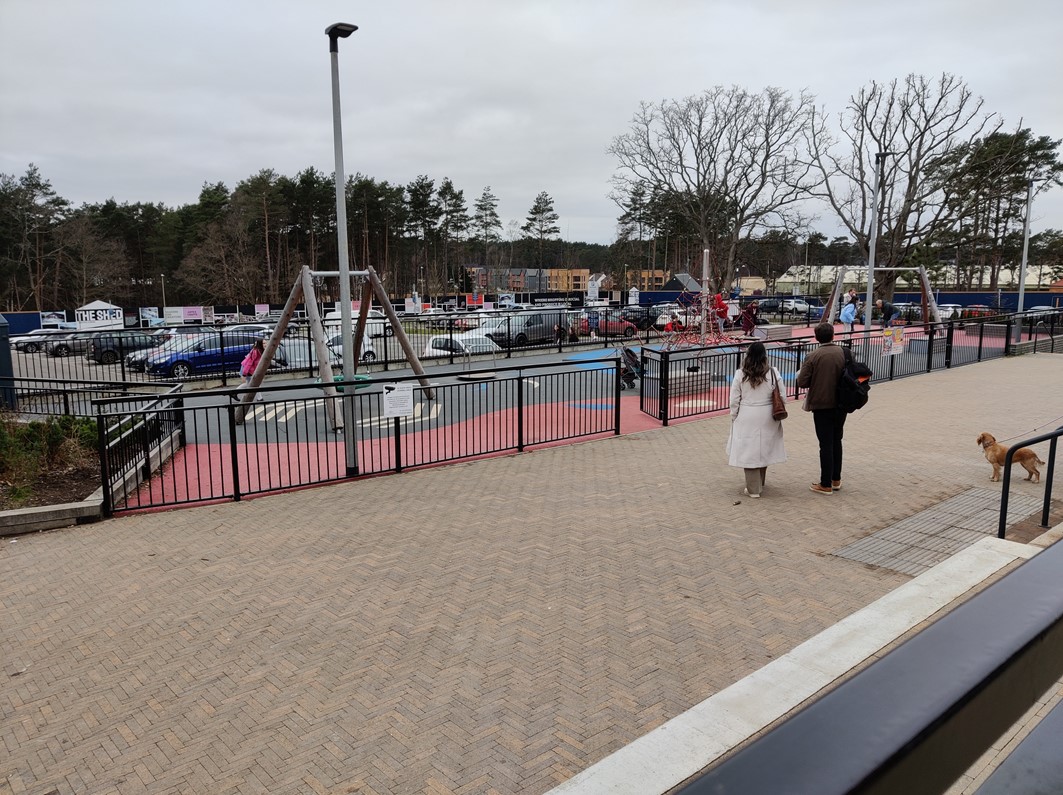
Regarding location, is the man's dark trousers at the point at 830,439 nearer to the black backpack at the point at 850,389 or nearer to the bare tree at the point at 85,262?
the black backpack at the point at 850,389

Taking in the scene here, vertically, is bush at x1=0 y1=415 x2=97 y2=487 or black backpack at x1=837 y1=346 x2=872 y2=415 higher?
black backpack at x1=837 y1=346 x2=872 y2=415

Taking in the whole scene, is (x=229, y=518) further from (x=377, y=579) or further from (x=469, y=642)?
(x=469, y=642)

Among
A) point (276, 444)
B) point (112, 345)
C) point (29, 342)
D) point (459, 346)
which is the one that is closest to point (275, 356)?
point (459, 346)

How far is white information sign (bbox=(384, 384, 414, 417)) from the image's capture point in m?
9.76

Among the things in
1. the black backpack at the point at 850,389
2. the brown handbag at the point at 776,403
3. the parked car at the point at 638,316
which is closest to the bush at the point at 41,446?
the brown handbag at the point at 776,403

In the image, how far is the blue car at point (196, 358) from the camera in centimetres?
2150

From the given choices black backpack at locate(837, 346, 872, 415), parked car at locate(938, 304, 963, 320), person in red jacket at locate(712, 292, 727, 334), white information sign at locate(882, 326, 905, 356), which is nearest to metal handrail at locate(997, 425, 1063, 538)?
black backpack at locate(837, 346, 872, 415)

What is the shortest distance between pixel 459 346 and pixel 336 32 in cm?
1509

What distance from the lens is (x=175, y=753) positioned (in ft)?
12.6

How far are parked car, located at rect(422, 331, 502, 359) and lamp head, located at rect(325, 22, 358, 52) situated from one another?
1381 cm

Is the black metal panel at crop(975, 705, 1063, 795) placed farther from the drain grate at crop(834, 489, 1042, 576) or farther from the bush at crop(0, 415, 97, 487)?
the bush at crop(0, 415, 97, 487)

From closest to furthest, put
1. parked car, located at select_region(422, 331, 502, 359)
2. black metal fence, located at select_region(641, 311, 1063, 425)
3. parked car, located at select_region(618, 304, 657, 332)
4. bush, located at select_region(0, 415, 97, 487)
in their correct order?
bush, located at select_region(0, 415, 97, 487) < black metal fence, located at select_region(641, 311, 1063, 425) < parked car, located at select_region(422, 331, 502, 359) < parked car, located at select_region(618, 304, 657, 332)

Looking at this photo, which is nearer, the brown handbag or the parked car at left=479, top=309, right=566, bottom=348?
the brown handbag

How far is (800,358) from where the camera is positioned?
56.2 feet
